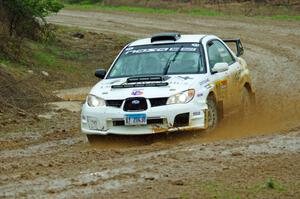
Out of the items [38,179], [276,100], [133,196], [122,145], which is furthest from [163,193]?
[276,100]

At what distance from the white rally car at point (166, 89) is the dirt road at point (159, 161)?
0.98 feet

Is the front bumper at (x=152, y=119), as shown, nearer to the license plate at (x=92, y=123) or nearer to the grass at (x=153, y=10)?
the license plate at (x=92, y=123)

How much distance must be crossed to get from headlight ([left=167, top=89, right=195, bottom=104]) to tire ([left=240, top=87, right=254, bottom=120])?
252cm

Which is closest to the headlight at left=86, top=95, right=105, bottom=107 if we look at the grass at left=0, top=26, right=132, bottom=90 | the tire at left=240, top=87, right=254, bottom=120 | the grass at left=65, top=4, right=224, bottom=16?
the tire at left=240, top=87, right=254, bottom=120

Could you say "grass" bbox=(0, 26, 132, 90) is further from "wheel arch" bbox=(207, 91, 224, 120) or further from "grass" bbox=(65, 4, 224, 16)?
"grass" bbox=(65, 4, 224, 16)

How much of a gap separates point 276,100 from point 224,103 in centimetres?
492

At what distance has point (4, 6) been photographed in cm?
2236

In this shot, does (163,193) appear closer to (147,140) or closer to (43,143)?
(147,140)

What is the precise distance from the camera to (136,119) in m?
11.7

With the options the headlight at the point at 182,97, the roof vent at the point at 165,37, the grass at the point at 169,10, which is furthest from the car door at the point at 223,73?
the grass at the point at 169,10

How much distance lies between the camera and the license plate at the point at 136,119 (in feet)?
38.4

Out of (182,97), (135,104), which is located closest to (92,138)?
(135,104)

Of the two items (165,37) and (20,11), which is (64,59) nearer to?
(20,11)

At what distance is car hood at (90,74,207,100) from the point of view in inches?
468
